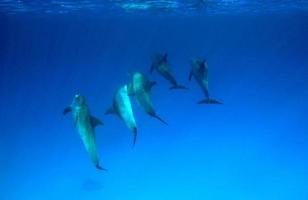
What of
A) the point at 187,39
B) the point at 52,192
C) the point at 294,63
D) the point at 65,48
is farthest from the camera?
the point at 187,39

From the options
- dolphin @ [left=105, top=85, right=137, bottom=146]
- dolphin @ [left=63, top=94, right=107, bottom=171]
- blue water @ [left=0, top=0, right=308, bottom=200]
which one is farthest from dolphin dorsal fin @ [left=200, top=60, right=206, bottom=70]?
blue water @ [left=0, top=0, right=308, bottom=200]

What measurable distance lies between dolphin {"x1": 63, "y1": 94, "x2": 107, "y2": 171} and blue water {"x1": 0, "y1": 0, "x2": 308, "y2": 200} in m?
16.8

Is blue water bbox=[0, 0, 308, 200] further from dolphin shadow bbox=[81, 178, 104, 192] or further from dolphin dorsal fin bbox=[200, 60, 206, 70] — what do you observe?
dolphin dorsal fin bbox=[200, 60, 206, 70]

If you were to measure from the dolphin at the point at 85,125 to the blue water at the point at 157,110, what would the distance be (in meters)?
16.8

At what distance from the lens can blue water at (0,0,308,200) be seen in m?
21.8

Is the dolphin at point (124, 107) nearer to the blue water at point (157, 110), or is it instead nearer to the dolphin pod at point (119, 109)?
the dolphin pod at point (119, 109)

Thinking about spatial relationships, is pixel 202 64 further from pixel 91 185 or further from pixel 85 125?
pixel 91 185

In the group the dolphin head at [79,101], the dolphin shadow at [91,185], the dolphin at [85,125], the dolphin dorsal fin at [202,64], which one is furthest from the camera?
the dolphin shadow at [91,185]

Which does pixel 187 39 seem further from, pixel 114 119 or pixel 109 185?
pixel 109 185

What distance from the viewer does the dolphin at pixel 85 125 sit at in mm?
4480

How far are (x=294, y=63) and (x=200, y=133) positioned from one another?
19.0 feet

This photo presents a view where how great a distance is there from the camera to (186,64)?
992 inches

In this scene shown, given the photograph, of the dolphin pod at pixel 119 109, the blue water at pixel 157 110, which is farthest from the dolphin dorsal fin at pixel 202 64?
the blue water at pixel 157 110

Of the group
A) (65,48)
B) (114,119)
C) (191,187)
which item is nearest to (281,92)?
(191,187)
